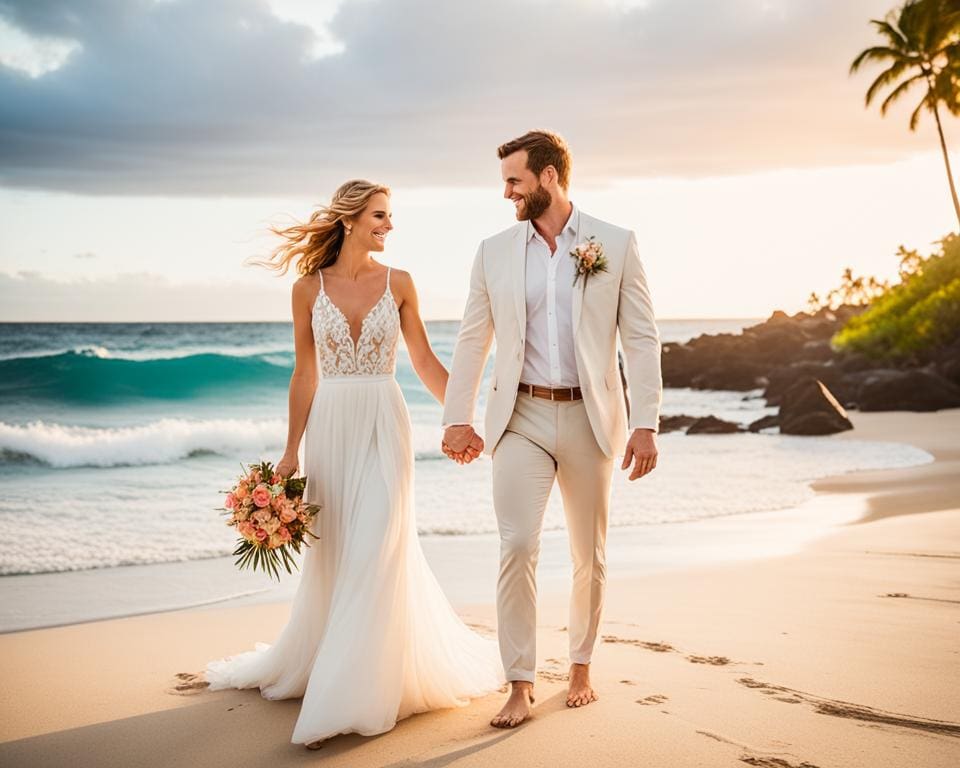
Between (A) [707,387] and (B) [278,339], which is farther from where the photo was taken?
(B) [278,339]

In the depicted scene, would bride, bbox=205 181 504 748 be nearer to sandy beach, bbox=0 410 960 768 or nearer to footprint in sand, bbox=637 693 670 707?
sandy beach, bbox=0 410 960 768

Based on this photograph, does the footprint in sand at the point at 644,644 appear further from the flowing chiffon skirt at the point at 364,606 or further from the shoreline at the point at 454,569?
the shoreline at the point at 454,569

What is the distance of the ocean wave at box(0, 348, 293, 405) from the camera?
30.7 meters

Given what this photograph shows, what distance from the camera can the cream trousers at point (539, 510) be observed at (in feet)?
14.1

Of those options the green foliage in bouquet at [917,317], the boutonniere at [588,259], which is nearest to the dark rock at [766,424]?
the green foliage in bouquet at [917,317]

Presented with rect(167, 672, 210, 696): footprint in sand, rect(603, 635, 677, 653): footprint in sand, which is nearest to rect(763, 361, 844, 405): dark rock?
rect(603, 635, 677, 653): footprint in sand

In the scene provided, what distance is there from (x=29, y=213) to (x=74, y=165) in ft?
8.07

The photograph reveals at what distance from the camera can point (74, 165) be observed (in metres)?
29.1

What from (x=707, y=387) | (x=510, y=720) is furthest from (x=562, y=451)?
(x=707, y=387)

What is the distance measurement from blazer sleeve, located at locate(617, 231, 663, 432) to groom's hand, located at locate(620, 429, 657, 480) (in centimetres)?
4

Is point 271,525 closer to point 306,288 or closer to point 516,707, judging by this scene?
point 306,288

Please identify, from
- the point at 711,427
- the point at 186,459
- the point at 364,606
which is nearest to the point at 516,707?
the point at 364,606

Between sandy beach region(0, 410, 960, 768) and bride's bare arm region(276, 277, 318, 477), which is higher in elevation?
bride's bare arm region(276, 277, 318, 477)

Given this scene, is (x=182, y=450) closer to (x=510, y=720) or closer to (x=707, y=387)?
(x=510, y=720)
